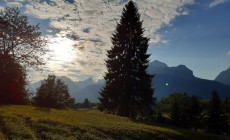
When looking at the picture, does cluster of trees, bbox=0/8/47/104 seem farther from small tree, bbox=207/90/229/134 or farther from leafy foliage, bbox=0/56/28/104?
small tree, bbox=207/90/229/134

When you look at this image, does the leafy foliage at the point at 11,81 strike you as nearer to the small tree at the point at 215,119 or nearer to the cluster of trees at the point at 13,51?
the cluster of trees at the point at 13,51

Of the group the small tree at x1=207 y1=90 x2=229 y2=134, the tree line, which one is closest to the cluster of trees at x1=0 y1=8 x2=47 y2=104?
the tree line

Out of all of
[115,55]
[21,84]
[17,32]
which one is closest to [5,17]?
[17,32]

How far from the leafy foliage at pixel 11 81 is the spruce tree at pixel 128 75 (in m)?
15.6

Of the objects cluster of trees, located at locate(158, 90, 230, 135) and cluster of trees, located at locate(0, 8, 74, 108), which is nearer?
cluster of trees, located at locate(0, 8, 74, 108)

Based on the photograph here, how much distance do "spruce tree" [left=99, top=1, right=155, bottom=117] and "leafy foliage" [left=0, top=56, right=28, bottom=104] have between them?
51.3 ft

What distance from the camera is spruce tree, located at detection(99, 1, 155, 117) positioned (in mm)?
57969

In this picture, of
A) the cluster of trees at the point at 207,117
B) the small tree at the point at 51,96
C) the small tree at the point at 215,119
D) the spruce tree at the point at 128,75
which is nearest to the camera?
the spruce tree at the point at 128,75

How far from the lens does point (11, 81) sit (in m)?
54.3

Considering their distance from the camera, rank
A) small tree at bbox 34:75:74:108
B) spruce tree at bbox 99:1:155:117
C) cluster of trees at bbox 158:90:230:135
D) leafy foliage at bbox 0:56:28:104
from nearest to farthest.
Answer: leafy foliage at bbox 0:56:28:104, spruce tree at bbox 99:1:155:117, small tree at bbox 34:75:74:108, cluster of trees at bbox 158:90:230:135

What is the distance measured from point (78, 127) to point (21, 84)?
99.6 feet

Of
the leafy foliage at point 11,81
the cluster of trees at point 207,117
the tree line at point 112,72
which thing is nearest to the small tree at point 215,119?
the cluster of trees at point 207,117

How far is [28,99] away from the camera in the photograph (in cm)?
5984

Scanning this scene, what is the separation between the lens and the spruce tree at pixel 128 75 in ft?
190
